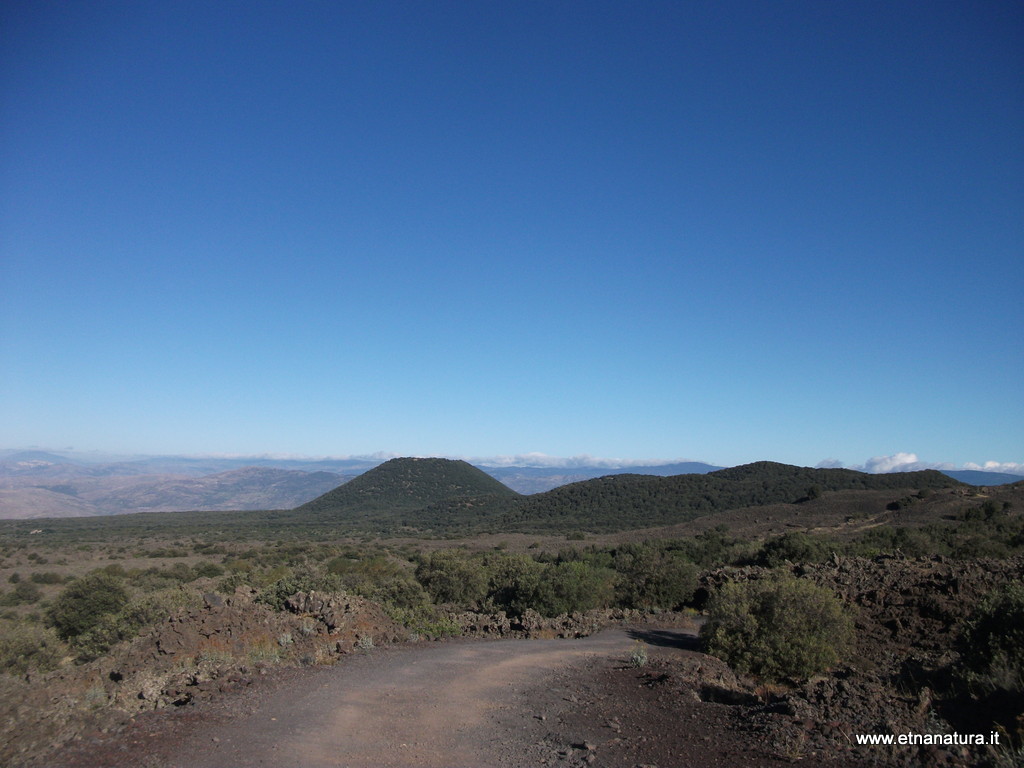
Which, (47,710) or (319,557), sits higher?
(47,710)

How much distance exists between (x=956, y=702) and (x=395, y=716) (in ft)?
25.2

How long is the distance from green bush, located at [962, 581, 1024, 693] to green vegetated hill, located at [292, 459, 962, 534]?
195ft

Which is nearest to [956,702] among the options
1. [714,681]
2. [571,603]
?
[714,681]

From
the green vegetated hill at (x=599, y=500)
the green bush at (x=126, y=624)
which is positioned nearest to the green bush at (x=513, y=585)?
the green bush at (x=126, y=624)

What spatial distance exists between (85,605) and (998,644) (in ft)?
81.7

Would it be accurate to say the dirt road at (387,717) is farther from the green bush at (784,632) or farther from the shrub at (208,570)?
the shrub at (208,570)

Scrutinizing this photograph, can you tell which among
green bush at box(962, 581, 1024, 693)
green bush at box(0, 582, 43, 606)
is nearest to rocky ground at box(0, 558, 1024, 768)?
green bush at box(962, 581, 1024, 693)

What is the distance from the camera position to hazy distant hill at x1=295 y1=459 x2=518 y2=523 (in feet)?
359

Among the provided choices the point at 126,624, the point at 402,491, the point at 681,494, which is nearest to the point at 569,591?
the point at 126,624

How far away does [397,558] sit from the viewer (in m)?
40.7

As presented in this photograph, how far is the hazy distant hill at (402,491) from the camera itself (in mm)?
109375

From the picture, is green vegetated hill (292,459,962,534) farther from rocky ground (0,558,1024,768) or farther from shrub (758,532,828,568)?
rocky ground (0,558,1024,768)

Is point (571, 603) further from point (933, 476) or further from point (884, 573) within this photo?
point (933, 476)

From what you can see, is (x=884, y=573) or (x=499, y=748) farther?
(x=884, y=573)
